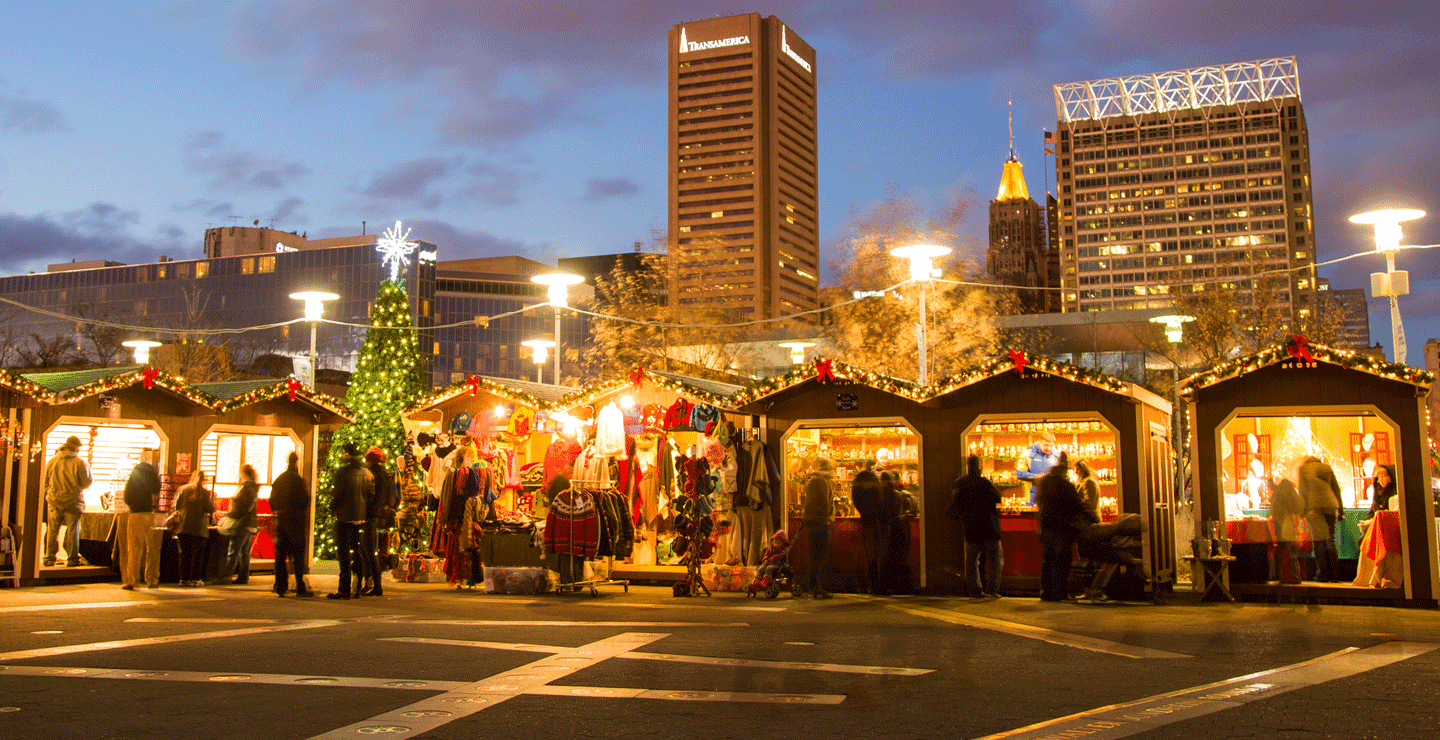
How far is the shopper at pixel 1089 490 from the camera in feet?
43.1

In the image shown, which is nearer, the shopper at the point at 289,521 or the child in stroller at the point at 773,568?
the shopper at the point at 289,521

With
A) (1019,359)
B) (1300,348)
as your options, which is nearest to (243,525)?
(1019,359)

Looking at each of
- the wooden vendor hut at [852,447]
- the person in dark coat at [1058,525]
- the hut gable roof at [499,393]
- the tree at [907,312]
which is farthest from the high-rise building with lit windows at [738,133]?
the person in dark coat at [1058,525]

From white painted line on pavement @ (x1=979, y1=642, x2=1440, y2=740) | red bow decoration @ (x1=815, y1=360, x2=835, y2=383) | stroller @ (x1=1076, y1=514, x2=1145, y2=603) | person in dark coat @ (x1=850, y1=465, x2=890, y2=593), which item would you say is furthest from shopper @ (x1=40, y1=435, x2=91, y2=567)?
white painted line on pavement @ (x1=979, y1=642, x2=1440, y2=740)

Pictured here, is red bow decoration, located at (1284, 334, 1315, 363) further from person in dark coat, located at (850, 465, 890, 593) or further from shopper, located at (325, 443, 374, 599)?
shopper, located at (325, 443, 374, 599)

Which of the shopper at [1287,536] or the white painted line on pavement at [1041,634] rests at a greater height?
the shopper at [1287,536]

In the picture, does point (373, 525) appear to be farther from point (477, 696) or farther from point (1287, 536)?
point (1287, 536)

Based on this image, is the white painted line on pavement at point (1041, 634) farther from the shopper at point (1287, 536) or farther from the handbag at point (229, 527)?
the handbag at point (229, 527)

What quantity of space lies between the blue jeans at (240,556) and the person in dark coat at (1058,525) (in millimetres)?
10000

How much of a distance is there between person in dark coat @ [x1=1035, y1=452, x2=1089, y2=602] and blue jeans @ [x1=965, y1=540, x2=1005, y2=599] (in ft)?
1.77

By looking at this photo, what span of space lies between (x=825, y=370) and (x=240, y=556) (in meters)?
8.05

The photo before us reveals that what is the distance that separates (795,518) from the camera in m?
15.3

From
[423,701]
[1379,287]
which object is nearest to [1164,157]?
[1379,287]

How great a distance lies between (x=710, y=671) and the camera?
7.30m
